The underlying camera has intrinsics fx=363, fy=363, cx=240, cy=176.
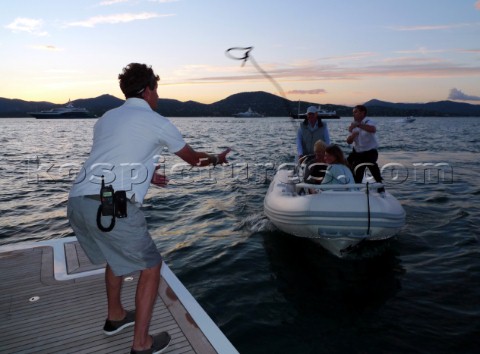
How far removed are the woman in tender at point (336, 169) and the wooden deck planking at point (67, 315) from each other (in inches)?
146

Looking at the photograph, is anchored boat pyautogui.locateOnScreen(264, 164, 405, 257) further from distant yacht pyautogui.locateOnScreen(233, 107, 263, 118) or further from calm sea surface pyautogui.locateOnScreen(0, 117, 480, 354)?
distant yacht pyautogui.locateOnScreen(233, 107, 263, 118)

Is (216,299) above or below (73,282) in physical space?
below

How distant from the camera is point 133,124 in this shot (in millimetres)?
2688

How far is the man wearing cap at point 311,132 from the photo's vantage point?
32.2ft

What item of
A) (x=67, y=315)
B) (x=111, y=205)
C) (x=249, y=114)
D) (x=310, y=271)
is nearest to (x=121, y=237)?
(x=111, y=205)

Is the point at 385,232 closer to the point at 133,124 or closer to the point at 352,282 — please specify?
the point at 352,282

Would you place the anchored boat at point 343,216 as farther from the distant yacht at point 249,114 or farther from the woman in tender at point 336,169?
the distant yacht at point 249,114

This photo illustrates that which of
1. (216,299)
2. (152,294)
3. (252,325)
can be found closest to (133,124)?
(152,294)

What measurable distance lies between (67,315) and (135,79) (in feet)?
8.72

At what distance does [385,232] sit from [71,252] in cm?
522

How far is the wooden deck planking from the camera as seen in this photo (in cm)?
336

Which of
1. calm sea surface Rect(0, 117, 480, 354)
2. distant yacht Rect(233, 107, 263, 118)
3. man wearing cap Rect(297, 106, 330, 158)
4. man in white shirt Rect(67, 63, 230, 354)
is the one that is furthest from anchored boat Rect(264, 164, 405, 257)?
distant yacht Rect(233, 107, 263, 118)

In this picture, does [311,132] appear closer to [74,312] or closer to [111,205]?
[74,312]

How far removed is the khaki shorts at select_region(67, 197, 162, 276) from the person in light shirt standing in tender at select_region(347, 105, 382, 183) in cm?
633
